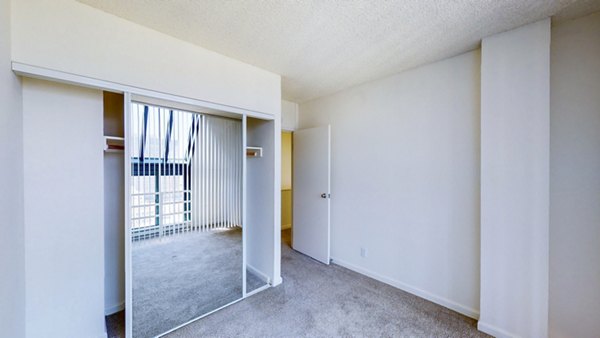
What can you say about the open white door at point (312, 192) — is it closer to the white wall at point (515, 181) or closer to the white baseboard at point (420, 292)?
the white baseboard at point (420, 292)

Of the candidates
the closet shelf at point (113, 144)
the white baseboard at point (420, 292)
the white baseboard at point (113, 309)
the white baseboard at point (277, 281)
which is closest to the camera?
the closet shelf at point (113, 144)

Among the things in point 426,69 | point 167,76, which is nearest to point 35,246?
point 167,76

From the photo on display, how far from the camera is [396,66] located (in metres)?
2.53

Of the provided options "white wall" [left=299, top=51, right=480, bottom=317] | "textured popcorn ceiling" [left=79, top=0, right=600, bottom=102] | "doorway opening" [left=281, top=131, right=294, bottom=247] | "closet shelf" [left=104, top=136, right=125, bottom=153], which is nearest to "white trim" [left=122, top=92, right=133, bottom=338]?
"closet shelf" [left=104, top=136, right=125, bottom=153]

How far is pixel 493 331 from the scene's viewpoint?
1.91m

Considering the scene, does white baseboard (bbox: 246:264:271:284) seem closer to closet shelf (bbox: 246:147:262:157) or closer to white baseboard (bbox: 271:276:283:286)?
white baseboard (bbox: 271:276:283:286)

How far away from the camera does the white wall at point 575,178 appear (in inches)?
65.3

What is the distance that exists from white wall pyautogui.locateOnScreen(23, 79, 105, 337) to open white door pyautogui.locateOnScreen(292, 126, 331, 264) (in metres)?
2.48

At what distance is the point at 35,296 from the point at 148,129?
53.9 inches

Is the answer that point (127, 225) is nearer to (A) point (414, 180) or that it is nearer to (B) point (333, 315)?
(B) point (333, 315)

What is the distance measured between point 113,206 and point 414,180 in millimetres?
3044

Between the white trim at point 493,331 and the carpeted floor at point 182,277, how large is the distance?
2.30 meters

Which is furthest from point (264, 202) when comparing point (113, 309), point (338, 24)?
point (338, 24)

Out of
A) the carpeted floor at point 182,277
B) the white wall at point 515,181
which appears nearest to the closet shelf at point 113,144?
the carpeted floor at point 182,277
